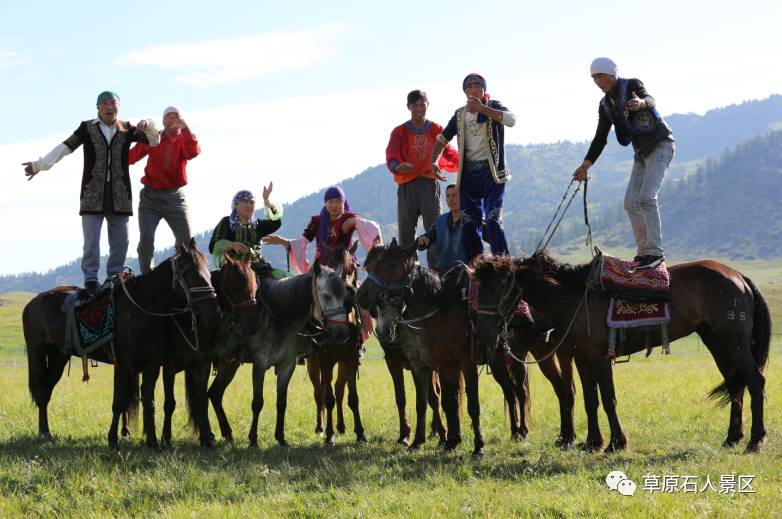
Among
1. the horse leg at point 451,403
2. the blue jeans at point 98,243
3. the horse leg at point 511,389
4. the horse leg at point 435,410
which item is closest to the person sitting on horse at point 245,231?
the blue jeans at point 98,243

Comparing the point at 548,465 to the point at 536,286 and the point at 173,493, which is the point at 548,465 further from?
the point at 173,493

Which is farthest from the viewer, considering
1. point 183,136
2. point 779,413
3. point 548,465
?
point 779,413

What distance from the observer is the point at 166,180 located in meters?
14.5

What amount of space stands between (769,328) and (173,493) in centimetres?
813

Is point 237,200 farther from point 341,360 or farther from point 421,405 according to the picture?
point 421,405

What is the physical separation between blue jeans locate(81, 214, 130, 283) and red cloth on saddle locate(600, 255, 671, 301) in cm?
719

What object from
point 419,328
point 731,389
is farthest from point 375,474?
point 731,389

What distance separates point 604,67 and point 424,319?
173 inches

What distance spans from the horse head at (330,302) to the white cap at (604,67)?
474cm

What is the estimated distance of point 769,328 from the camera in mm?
12172

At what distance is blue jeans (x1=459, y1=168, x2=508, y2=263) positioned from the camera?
1343 centimetres

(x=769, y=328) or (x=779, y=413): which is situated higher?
(x=769, y=328)

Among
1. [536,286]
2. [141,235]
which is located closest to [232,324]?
[141,235]

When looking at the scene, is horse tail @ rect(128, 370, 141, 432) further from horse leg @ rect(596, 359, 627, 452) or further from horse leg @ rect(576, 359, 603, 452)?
horse leg @ rect(596, 359, 627, 452)
